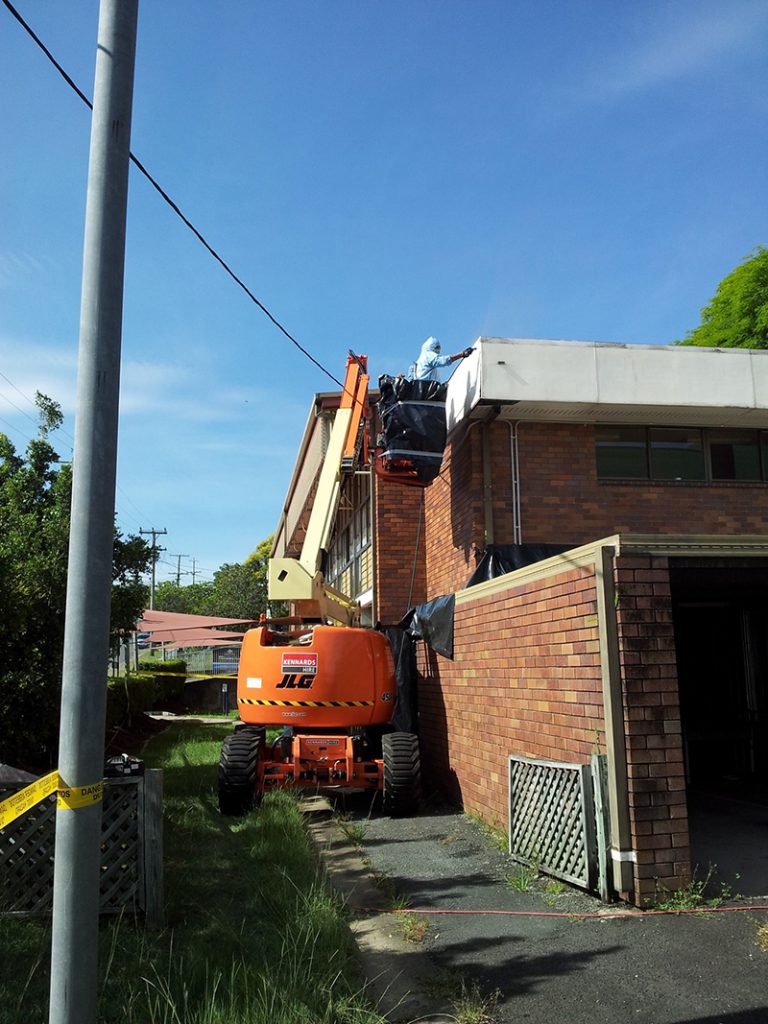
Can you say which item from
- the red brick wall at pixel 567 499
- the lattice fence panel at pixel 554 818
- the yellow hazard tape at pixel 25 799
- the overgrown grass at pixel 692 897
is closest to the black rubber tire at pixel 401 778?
the lattice fence panel at pixel 554 818

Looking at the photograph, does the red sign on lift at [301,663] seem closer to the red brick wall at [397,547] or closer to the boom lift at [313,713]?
the boom lift at [313,713]

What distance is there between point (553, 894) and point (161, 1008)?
3225 millimetres

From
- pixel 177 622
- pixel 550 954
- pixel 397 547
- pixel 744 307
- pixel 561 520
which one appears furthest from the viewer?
pixel 177 622

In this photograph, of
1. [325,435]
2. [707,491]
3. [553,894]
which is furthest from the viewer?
[325,435]

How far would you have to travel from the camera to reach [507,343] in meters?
11.0

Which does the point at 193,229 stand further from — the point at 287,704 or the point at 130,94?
the point at 287,704

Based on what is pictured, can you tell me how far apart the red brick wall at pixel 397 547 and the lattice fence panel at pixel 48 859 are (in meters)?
8.56

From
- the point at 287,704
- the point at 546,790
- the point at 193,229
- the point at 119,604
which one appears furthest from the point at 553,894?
the point at 119,604

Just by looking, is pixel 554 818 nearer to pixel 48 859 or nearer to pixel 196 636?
pixel 48 859

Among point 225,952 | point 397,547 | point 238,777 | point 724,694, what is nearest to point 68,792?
point 225,952

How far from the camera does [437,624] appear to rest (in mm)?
11008

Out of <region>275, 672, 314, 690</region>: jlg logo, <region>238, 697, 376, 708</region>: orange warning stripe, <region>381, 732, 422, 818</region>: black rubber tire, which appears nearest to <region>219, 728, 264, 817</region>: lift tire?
<region>238, 697, 376, 708</region>: orange warning stripe

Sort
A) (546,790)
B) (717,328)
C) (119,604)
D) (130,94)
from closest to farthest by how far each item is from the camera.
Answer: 1. (130,94)
2. (546,790)
3. (119,604)
4. (717,328)

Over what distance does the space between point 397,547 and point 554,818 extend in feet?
27.2
